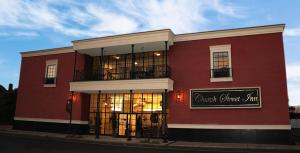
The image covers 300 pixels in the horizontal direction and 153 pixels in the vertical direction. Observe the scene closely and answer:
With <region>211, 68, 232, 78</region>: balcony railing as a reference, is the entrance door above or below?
below

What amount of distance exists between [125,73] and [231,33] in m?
8.93

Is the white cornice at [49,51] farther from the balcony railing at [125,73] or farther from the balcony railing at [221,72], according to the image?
the balcony railing at [221,72]

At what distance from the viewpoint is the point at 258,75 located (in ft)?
59.1

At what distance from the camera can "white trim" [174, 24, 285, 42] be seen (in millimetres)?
17969

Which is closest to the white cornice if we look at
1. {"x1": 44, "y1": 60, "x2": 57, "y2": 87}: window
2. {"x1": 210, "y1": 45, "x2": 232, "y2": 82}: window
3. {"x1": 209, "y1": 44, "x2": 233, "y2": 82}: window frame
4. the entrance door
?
{"x1": 44, "y1": 60, "x2": 57, "y2": 87}: window

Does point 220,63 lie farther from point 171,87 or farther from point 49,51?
point 49,51

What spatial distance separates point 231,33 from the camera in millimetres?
19016

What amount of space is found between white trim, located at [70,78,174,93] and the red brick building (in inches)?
2.8

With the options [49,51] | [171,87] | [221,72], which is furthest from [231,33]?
[49,51]

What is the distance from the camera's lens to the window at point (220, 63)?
18.8 metres

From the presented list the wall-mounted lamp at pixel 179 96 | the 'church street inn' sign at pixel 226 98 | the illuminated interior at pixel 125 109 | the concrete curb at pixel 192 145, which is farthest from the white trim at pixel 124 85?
the concrete curb at pixel 192 145

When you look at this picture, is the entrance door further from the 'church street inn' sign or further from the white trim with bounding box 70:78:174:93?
the 'church street inn' sign

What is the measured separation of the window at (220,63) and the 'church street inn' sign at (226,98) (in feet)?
2.98

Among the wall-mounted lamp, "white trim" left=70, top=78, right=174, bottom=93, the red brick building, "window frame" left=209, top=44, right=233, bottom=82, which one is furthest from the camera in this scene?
the wall-mounted lamp
